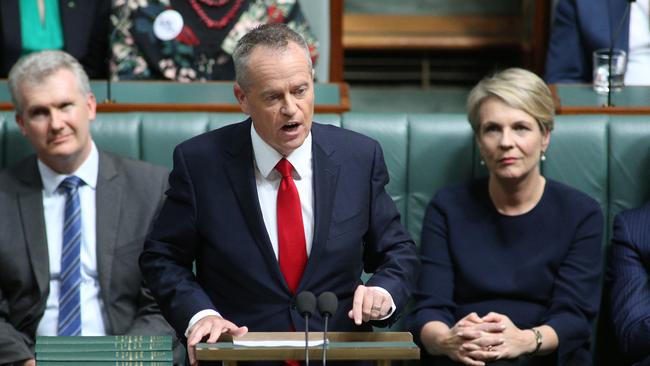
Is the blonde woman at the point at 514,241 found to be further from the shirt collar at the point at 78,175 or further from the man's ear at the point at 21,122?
the man's ear at the point at 21,122

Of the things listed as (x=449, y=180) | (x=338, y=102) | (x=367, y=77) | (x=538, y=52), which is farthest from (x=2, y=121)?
(x=367, y=77)

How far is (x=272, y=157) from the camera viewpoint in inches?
100.0

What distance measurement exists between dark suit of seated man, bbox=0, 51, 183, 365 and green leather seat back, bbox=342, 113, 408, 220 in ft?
2.10

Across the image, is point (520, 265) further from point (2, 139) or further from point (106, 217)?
point (2, 139)

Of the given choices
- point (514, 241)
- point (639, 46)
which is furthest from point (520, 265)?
point (639, 46)

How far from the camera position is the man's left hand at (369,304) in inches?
87.4

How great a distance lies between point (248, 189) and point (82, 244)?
2.72 ft

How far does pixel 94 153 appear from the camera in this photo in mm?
3248

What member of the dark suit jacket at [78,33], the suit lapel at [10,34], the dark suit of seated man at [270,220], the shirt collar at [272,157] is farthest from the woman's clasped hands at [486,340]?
the suit lapel at [10,34]

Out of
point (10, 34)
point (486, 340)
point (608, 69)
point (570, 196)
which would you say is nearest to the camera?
point (486, 340)

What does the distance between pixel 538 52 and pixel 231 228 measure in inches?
134

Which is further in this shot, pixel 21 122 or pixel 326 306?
pixel 21 122

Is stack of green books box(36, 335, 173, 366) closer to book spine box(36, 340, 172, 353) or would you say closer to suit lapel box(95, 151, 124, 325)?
book spine box(36, 340, 172, 353)

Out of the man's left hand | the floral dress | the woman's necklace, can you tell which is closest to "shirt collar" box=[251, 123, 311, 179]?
the man's left hand
